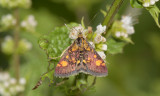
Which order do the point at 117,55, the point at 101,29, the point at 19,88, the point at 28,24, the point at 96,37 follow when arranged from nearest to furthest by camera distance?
1. the point at 101,29
2. the point at 96,37
3. the point at 19,88
4. the point at 28,24
5. the point at 117,55

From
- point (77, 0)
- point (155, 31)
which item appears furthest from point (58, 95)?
point (155, 31)

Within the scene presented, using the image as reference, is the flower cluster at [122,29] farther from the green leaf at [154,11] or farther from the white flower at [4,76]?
the white flower at [4,76]

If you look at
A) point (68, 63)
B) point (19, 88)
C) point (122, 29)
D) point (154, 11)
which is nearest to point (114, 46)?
point (122, 29)

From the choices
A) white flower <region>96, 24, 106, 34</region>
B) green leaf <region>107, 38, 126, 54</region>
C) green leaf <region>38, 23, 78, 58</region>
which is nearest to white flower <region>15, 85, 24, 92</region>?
green leaf <region>38, 23, 78, 58</region>

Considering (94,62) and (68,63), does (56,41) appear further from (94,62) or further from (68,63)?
(94,62)

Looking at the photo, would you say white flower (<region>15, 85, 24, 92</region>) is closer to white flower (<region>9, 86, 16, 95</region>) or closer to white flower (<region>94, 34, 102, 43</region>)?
white flower (<region>9, 86, 16, 95</region>)
